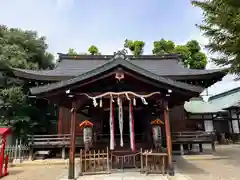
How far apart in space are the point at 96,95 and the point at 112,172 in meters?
3.05

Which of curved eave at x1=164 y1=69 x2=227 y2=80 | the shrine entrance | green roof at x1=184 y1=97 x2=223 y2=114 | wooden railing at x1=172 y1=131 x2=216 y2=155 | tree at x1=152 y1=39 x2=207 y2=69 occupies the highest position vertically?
tree at x1=152 y1=39 x2=207 y2=69

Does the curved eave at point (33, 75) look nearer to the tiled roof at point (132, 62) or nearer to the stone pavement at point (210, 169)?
the tiled roof at point (132, 62)

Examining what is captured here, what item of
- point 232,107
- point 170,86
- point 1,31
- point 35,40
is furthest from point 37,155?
point 232,107

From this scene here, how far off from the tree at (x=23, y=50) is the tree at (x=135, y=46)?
13250 millimetres

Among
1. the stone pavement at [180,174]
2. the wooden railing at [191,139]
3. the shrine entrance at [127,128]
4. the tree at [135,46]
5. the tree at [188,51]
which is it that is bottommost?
the stone pavement at [180,174]

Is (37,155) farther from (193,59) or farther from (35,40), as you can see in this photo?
(193,59)

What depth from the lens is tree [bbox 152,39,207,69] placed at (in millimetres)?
27703

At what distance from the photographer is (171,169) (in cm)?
729

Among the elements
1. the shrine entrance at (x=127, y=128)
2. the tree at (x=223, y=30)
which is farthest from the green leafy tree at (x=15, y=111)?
the tree at (x=223, y=30)

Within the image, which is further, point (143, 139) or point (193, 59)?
point (193, 59)

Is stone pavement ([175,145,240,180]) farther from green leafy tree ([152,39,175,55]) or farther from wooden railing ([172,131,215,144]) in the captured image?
green leafy tree ([152,39,175,55])

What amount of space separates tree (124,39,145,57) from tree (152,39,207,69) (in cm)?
194

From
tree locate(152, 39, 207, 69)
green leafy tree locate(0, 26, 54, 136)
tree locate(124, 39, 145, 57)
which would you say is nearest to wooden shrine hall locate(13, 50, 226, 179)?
green leafy tree locate(0, 26, 54, 136)

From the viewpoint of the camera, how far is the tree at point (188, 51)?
27.7m
